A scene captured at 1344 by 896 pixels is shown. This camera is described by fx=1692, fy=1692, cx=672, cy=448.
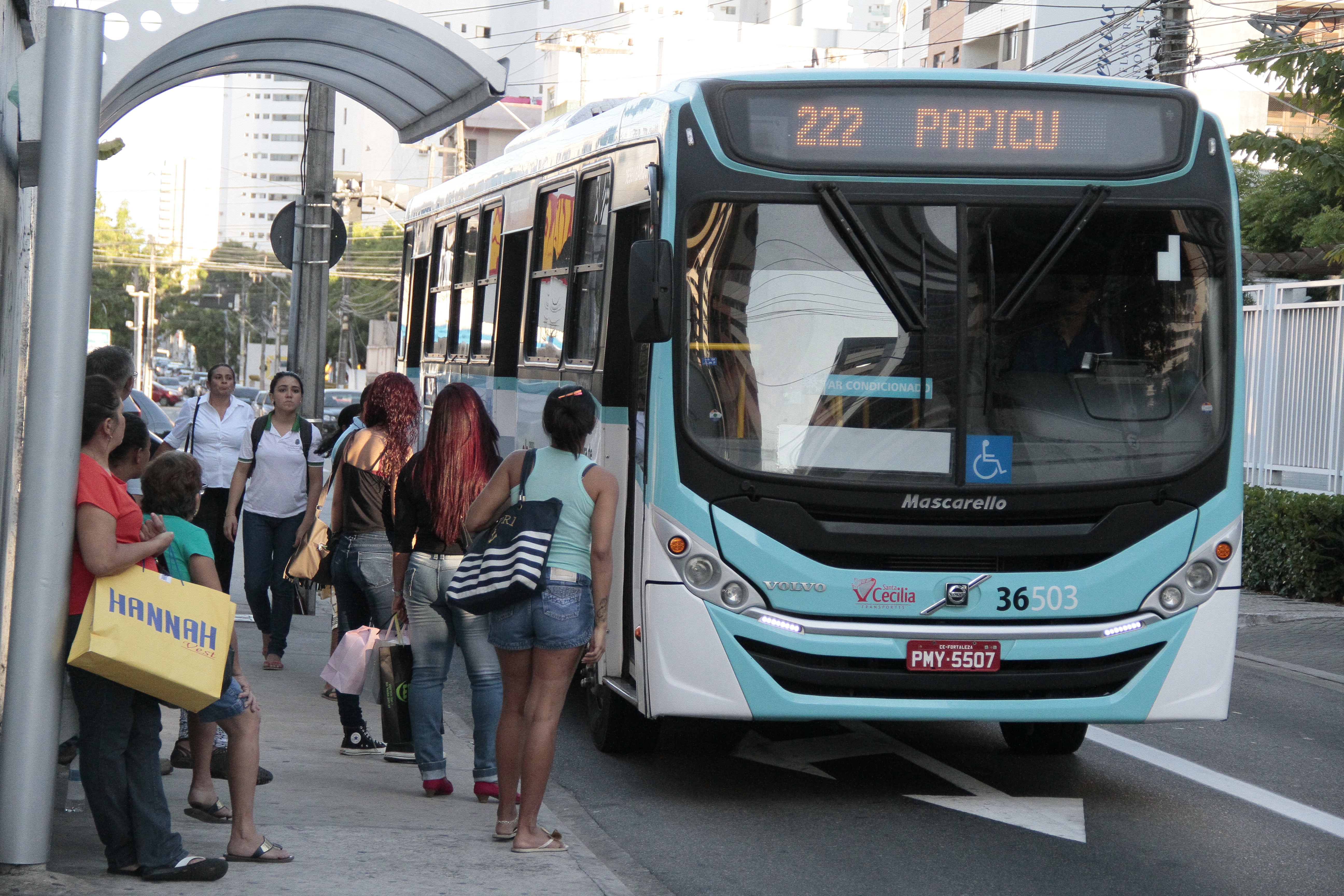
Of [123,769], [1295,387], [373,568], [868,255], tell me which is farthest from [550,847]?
[1295,387]

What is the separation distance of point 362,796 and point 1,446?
2090 millimetres

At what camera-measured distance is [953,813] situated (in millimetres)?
7340

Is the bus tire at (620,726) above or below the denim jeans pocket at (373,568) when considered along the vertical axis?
below

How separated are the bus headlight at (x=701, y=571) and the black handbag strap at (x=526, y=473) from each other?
3.42ft

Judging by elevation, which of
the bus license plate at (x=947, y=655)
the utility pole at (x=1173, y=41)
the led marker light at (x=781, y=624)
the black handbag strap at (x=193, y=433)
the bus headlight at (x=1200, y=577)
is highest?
the utility pole at (x=1173, y=41)

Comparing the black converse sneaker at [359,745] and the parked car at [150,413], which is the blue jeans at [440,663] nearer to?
the black converse sneaker at [359,745]

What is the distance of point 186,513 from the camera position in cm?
580

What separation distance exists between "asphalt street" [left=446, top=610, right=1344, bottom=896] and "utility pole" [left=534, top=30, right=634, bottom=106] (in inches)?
2975

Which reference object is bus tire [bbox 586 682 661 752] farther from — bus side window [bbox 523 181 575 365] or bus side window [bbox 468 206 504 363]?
bus side window [bbox 468 206 504 363]

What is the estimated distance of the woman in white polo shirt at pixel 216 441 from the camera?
10.5 meters

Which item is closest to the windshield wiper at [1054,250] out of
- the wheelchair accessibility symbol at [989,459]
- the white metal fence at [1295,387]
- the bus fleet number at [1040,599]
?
the wheelchair accessibility symbol at [989,459]

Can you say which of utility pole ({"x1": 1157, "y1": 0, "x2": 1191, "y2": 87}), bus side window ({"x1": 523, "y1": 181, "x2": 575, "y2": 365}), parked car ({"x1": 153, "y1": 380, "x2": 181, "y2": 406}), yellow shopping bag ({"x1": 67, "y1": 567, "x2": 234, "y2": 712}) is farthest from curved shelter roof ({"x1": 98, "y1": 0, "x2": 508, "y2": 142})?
parked car ({"x1": 153, "y1": 380, "x2": 181, "y2": 406})

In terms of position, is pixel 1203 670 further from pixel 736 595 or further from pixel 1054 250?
pixel 736 595

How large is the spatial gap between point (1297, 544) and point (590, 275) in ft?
32.0
